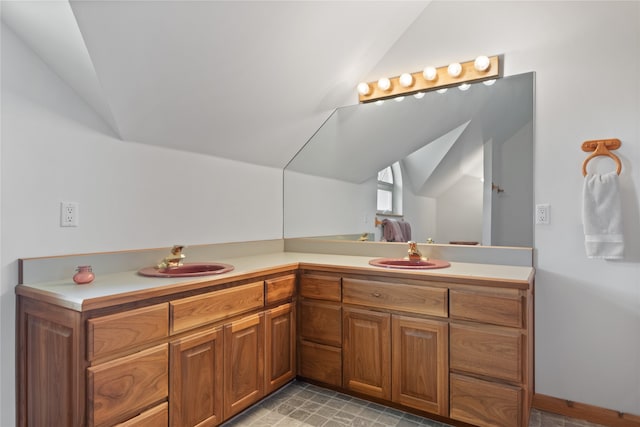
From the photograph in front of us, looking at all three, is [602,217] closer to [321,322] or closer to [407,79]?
[407,79]

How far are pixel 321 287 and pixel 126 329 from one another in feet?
3.58

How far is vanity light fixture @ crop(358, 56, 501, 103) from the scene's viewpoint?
2172mm

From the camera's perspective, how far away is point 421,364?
187cm

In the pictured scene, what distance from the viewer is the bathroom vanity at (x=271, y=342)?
135 cm

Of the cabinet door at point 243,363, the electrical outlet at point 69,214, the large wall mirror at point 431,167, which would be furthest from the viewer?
the large wall mirror at point 431,167

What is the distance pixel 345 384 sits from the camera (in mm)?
2107

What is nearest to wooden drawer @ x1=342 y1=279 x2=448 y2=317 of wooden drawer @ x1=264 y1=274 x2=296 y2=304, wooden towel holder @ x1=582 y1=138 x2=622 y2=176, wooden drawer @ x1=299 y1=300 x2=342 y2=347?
wooden drawer @ x1=299 y1=300 x2=342 y2=347

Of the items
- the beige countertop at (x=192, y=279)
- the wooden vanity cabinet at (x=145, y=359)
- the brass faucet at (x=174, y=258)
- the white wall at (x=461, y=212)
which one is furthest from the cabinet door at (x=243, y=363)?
the white wall at (x=461, y=212)

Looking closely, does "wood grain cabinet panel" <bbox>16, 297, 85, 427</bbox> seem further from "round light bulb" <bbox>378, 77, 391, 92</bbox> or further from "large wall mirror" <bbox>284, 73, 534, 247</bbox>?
"round light bulb" <bbox>378, 77, 391, 92</bbox>

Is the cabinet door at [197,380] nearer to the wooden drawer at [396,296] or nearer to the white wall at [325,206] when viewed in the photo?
the wooden drawer at [396,296]

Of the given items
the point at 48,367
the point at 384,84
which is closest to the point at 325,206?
the point at 384,84

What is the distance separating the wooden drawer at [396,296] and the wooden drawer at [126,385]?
995 mm


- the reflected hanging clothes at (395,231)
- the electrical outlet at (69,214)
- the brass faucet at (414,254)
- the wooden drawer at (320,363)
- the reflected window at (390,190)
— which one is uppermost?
the reflected window at (390,190)

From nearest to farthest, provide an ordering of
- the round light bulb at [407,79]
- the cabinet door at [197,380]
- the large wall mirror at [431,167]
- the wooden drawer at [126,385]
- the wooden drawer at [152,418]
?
1. the wooden drawer at [126,385]
2. the wooden drawer at [152,418]
3. the cabinet door at [197,380]
4. the large wall mirror at [431,167]
5. the round light bulb at [407,79]
